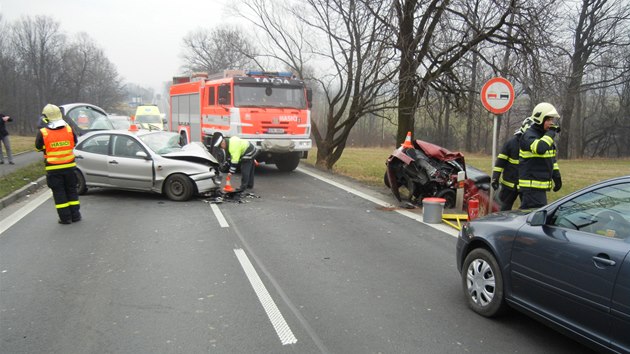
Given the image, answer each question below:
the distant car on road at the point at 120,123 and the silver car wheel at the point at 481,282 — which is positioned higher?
the distant car on road at the point at 120,123

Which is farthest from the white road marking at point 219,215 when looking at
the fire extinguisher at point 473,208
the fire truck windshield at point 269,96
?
the fire truck windshield at point 269,96

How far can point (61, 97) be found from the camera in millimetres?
63656

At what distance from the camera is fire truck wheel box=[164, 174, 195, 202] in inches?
378

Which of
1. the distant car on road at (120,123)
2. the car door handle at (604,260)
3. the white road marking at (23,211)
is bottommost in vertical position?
the white road marking at (23,211)

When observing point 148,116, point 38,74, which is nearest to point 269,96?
point 148,116

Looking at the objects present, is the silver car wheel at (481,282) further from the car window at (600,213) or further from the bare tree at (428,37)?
the bare tree at (428,37)

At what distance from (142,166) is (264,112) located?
4.73 m

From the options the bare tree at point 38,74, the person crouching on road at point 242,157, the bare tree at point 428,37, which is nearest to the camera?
the person crouching on road at point 242,157

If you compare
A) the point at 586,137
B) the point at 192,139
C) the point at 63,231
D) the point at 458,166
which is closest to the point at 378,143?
the point at 586,137

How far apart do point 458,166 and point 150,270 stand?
20.5 feet

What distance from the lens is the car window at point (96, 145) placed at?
996cm

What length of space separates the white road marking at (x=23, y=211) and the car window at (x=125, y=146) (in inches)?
70.4

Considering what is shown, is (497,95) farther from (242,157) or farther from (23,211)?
(23,211)

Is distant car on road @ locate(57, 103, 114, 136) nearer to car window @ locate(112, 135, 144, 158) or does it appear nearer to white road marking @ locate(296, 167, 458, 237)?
car window @ locate(112, 135, 144, 158)
